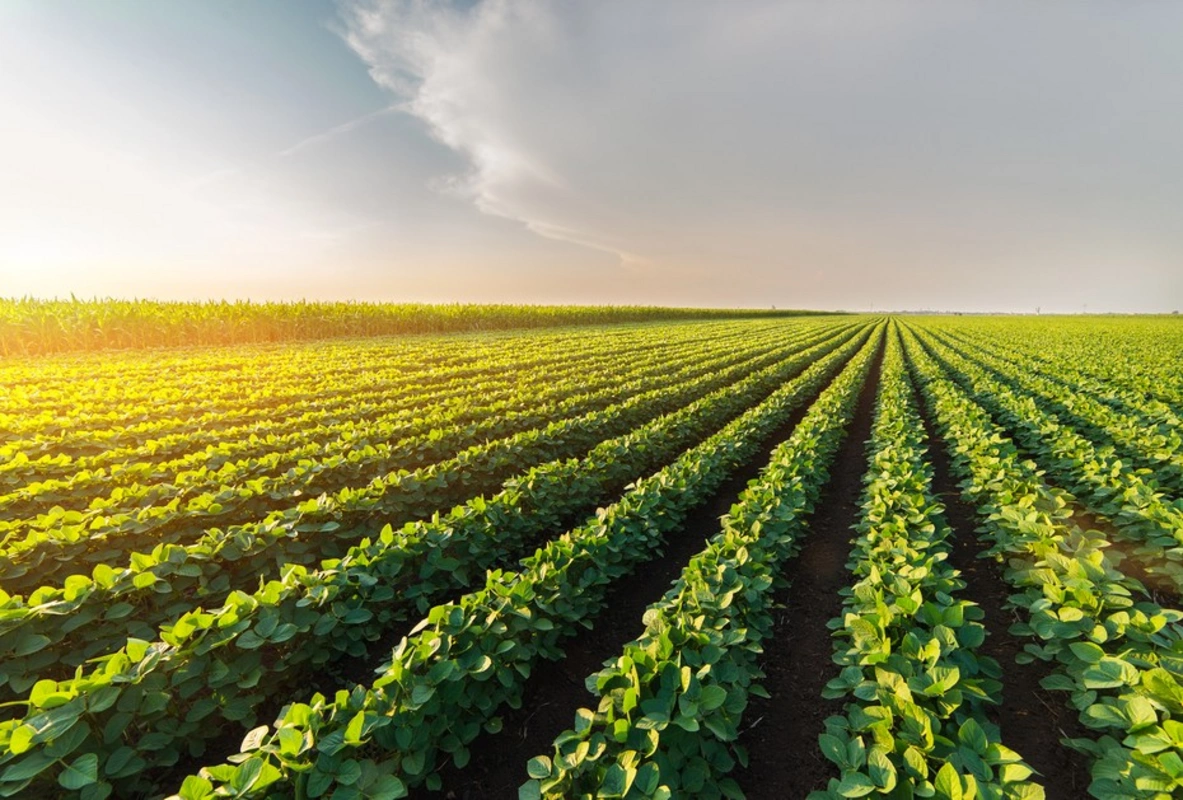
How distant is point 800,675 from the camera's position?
14.4 ft

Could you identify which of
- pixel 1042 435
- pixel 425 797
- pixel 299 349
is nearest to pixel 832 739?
pixel 425 797

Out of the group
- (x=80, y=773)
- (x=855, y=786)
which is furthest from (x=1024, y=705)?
(x=80, y=773)

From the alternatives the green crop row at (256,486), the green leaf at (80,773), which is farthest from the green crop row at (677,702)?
the green crop row at (256,486)

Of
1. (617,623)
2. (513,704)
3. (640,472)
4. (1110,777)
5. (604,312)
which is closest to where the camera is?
(1110,777)

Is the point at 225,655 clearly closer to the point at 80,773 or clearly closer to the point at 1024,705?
the point at 80,773

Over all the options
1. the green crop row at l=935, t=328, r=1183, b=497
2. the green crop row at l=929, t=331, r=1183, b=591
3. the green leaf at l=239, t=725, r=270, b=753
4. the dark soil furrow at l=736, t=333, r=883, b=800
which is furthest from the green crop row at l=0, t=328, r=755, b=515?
the green crop row at l=935, t=328, r=1183, b=497

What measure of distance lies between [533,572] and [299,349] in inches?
953

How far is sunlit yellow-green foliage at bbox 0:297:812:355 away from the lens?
21.5 m

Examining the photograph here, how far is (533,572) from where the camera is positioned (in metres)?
4.20

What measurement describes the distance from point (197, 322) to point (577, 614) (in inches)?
1216

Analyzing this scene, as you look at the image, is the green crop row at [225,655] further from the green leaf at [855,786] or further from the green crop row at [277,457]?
the green crop row at [277,457]

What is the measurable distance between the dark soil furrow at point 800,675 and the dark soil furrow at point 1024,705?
4.10ft

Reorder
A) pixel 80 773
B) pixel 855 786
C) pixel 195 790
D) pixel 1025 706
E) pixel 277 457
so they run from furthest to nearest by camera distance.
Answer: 1. pixel 277 457
2. pixel 1025 706
3. pixel 80 773
4. pixel 855 786
5. pixel 195 790

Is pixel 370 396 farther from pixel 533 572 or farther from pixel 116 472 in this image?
pixel 533 572
